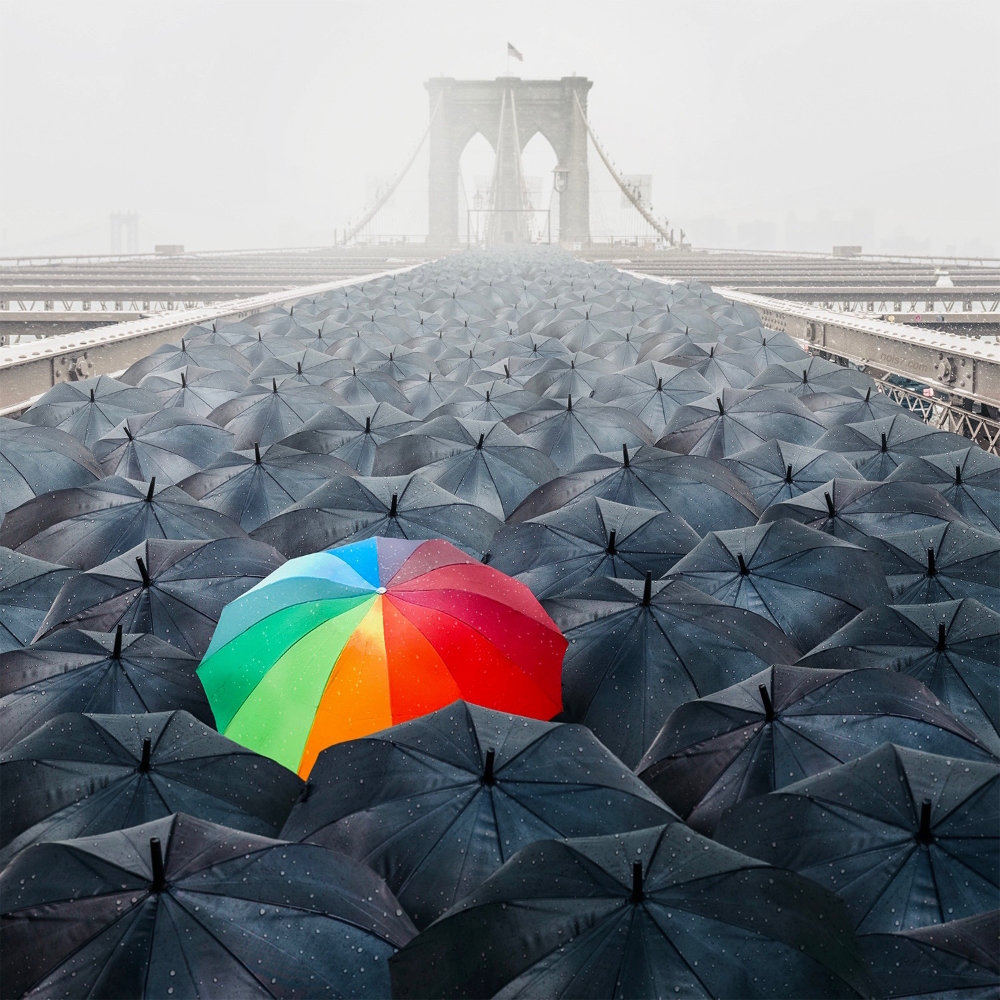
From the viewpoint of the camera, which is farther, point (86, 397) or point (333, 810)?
point (86, 397)

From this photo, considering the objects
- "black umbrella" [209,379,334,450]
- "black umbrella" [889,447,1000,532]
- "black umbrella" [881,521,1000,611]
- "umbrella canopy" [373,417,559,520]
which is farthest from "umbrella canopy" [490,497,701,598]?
"black umbrella" [209,379,334,450]

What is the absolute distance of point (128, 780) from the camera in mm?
3699

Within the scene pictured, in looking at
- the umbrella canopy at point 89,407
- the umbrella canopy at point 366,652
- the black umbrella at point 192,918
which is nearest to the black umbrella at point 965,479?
the umbrella canopy at point 366,652

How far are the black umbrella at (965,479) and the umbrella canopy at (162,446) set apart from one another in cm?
492

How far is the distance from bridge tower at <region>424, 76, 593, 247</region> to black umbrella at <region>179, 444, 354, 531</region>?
2718 inches

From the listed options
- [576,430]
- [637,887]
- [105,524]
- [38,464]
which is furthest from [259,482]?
[637,887]

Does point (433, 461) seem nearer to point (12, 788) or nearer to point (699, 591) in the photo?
point (699, 591)

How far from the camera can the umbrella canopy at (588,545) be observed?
19.5ft

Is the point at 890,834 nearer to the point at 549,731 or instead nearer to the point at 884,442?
the point at 549,731

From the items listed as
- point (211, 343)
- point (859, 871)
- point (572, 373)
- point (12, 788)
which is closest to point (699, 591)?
point (859, 871)

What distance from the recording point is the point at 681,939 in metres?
2.68

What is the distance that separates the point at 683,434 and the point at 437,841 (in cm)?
606

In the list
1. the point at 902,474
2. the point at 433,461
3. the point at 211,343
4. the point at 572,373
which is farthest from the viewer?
the point at 211,343

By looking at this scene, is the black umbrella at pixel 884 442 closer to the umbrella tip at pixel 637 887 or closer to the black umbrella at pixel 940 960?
the black umbrella at pixel 940 960
